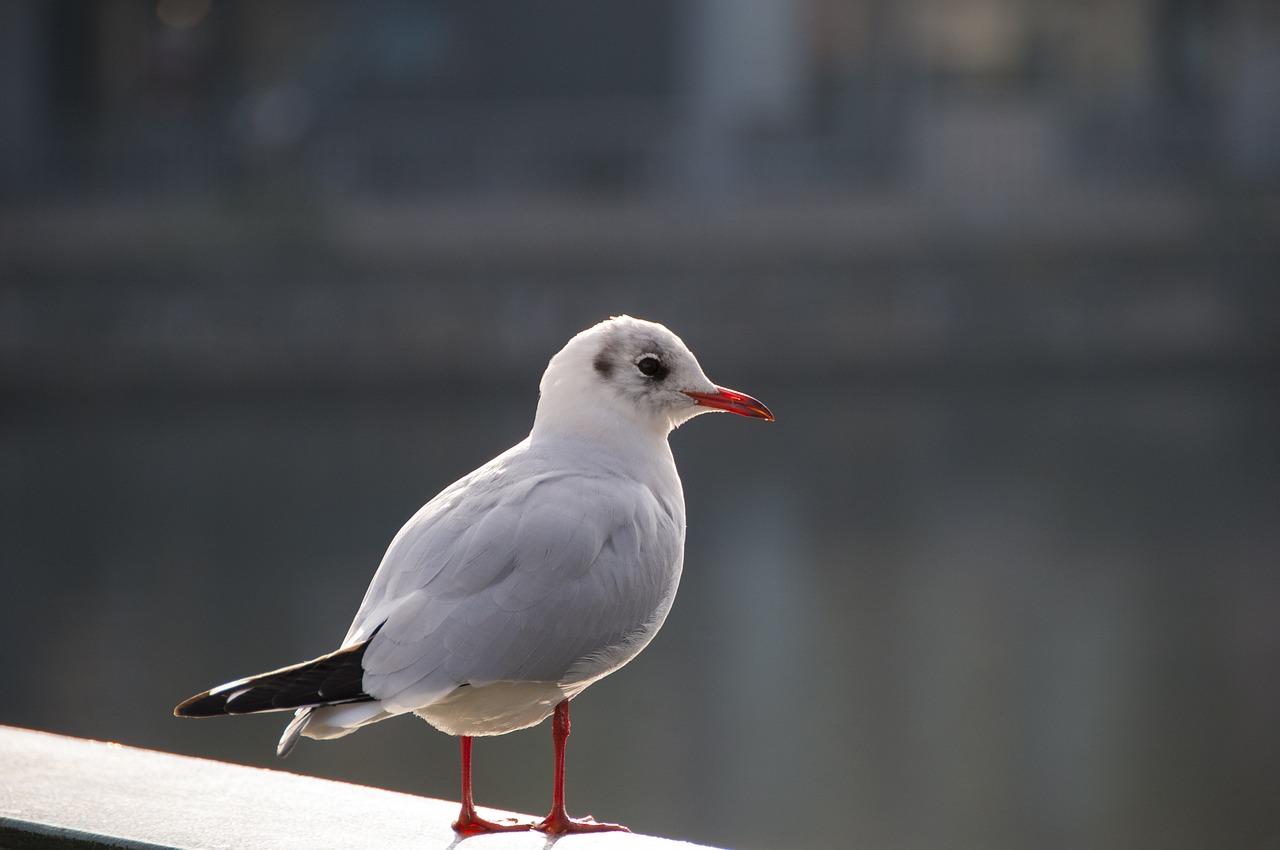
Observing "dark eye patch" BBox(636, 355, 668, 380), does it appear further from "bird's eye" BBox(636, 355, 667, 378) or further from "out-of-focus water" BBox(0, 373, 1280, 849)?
"out-of-focus water" BBox(0, 373, 1280, 849)

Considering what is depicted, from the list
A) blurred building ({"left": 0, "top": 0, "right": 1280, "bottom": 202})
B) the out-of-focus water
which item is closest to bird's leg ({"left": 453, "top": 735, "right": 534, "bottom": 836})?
the out-of-focus water

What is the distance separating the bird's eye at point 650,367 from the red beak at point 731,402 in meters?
0.05

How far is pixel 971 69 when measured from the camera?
1759cm

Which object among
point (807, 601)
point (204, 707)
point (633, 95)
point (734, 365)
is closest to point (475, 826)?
point (204, 707)

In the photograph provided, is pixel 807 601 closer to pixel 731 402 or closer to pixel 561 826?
pixel 731 402

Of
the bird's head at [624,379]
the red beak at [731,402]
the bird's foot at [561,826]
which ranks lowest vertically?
the bird's foot at [561,826]

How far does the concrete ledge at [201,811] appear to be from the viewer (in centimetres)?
185

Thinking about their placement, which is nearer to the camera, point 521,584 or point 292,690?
point 292,690

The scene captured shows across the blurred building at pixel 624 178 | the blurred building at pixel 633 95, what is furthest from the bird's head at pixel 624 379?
the blurred building at pixel 633 95

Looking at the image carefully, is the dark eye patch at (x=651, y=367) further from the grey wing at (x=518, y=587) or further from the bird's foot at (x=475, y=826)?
the bird's foot at (x=475, y=826)

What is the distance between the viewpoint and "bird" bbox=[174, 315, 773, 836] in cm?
182

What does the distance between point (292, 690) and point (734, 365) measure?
43.2 feet

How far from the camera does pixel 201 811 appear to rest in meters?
1.96

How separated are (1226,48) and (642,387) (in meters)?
17.2
